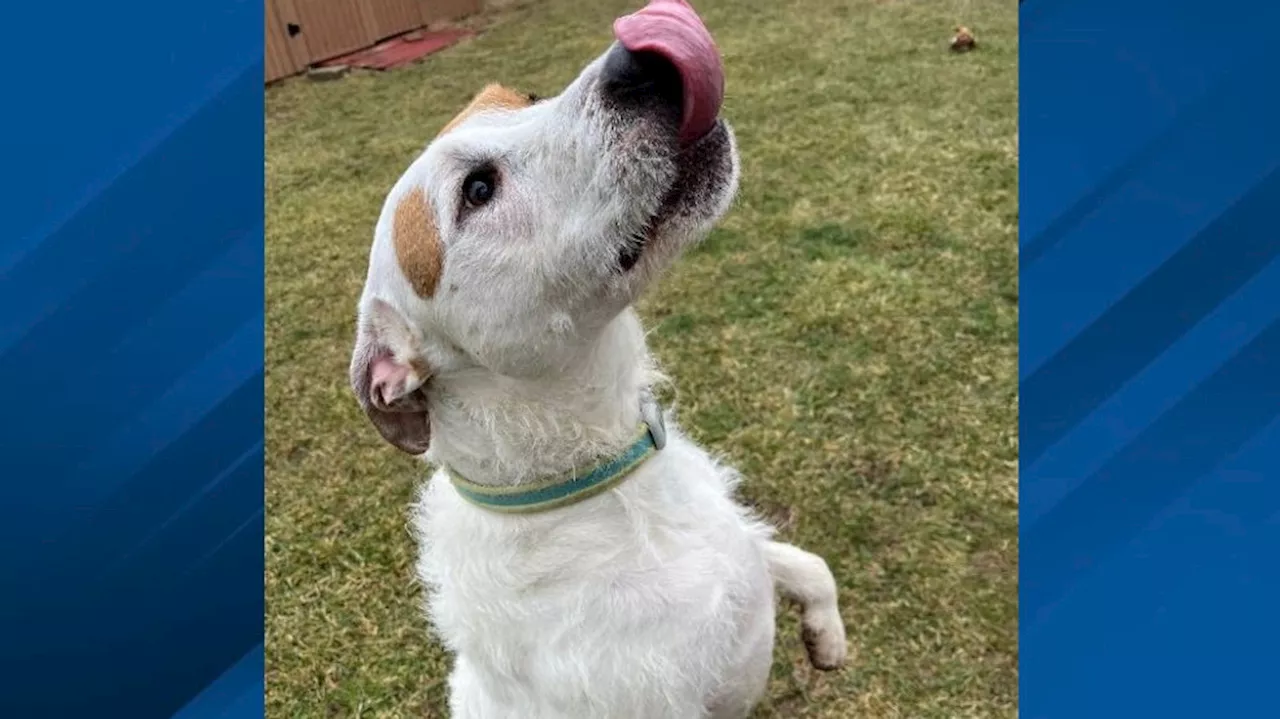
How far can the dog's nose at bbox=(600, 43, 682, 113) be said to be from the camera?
177 centimetres

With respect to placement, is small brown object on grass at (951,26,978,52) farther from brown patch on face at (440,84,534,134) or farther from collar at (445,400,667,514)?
collar at (445,400,667,514)

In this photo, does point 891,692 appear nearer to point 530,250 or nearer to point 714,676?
point 714,676

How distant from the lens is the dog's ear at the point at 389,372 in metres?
2.11

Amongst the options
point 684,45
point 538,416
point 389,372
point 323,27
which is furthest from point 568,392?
point 323,27

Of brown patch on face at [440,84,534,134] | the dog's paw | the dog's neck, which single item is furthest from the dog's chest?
brown patch on face at [440,84,534,134]

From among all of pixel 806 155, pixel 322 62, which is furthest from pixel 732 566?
pixel 322 62

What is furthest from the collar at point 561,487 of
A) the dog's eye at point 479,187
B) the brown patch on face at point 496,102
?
the brown patch on face at point 496,102

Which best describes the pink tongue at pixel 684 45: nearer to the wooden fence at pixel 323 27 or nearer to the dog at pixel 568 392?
the dog at pixel 568 392

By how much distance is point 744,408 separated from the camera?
445 cm

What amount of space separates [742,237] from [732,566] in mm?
3697

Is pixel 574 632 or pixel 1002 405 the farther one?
pixel 1002 405

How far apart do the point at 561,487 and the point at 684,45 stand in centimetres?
95

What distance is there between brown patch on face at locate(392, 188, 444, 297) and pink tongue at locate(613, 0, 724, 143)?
527 mm

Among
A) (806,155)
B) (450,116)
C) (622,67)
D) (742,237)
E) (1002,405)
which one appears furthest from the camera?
(450,116)
